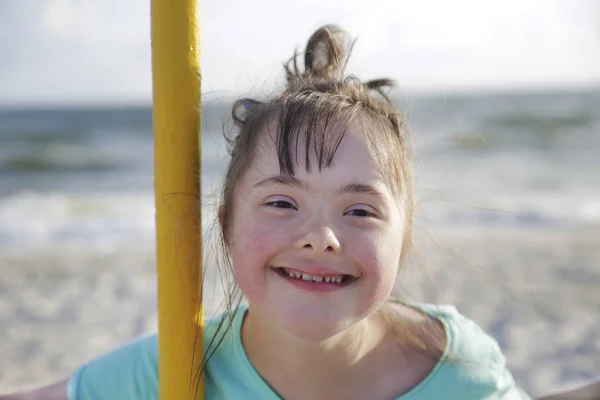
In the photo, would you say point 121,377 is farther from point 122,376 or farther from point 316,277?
point 316,277

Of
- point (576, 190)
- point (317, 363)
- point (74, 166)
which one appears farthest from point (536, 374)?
point (74, 166)

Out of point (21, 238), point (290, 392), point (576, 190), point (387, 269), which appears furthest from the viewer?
point (576, 190)

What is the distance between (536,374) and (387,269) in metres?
3.09

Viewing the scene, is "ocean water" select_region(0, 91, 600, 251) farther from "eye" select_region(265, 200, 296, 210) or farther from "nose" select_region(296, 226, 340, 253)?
"nose" select_region(296, 226, 340, 253)

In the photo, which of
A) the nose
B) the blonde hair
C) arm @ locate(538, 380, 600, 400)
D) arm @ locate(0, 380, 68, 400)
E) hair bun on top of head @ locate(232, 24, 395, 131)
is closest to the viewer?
the nose

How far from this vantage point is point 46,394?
2.04 metres

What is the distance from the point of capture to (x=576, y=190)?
12570mm

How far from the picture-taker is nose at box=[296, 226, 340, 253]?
1.70 m

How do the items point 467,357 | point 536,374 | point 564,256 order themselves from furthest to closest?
point 564,256 < point 536,374 < point 467,357

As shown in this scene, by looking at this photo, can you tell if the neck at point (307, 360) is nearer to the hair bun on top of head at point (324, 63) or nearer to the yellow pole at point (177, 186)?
the yellow pole at point (177, 186)

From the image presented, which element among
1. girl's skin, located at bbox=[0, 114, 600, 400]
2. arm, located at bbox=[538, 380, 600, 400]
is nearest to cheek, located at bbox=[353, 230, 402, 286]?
girl's skin, located at bbox=[0, 114, 600, 400]

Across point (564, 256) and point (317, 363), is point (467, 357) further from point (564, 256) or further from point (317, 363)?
point (564, 256)

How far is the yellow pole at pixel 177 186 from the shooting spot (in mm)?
1587

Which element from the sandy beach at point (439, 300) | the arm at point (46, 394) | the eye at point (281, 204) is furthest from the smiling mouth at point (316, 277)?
the sandy beach at point (439, 300)
